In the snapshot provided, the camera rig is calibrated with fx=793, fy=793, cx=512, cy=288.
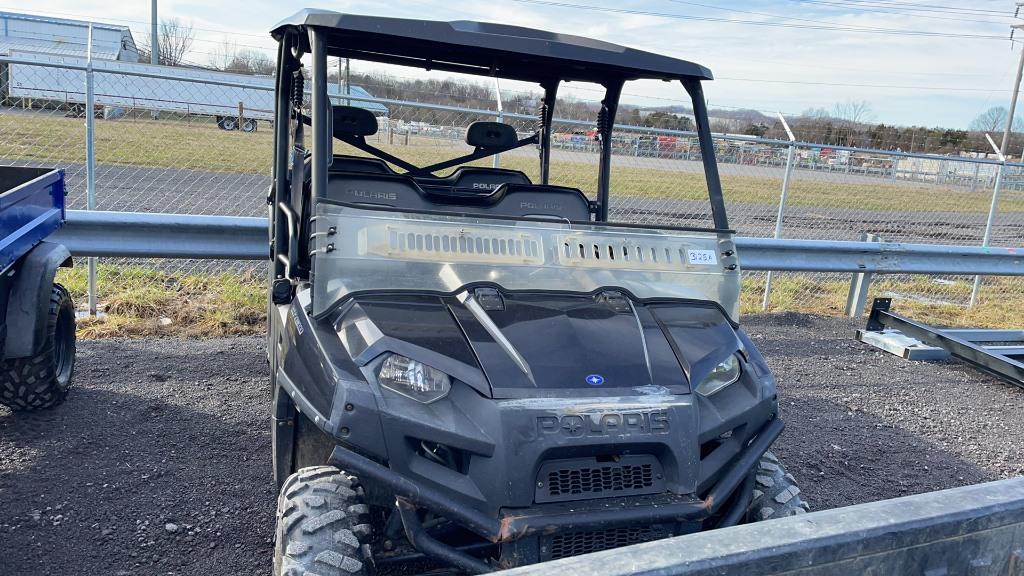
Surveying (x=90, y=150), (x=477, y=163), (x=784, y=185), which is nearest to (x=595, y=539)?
(x=90, y=150)

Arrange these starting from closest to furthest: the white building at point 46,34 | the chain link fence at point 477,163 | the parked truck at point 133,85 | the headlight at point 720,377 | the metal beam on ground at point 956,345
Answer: the headlight at point 720,377
the metal beam on ground at point 956,345
the parked truck at point 133,85
the chain link fence at point 477,163
the white building at point 46,34

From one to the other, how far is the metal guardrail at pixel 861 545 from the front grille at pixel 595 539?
82 centimetres

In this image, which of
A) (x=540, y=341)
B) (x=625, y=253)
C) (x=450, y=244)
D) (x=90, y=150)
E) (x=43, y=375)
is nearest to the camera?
(x=540, y=341)

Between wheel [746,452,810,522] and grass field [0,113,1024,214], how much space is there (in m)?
5.18

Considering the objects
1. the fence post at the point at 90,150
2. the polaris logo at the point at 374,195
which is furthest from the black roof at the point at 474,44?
the fence post at the point at 90,150

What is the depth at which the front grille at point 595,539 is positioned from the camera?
2299 mm

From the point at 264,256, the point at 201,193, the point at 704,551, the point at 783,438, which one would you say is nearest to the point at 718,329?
the point at 704,551

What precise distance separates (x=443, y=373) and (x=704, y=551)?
1.14 metres

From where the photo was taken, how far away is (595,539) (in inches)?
92.4

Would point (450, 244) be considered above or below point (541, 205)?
below

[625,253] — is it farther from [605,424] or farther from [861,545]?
[861,545]

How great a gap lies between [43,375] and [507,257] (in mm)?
2747

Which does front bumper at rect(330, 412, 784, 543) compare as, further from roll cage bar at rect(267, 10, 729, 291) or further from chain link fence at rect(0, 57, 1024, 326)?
chain link fence at rect(0, 57, 1024, 326)

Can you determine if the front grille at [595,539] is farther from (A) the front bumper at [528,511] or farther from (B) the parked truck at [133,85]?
(B) the parked truck at [133,85]
